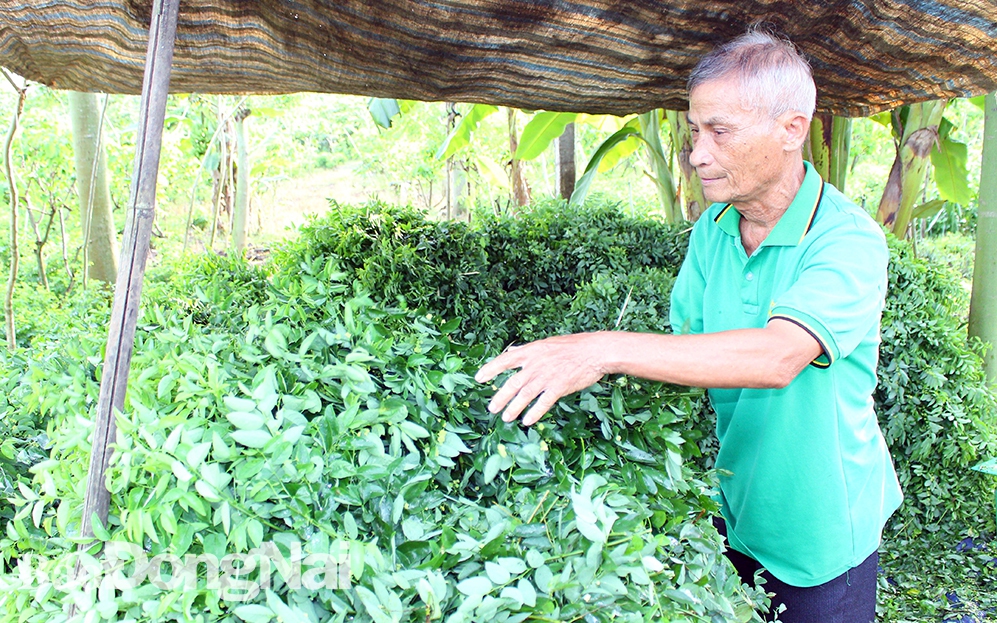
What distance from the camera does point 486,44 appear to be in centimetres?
161

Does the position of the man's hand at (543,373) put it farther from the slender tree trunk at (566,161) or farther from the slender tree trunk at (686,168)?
the slender tree trunk at (566,161)

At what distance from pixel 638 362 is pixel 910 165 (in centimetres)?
350

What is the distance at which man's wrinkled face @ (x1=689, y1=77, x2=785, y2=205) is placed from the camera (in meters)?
1.46

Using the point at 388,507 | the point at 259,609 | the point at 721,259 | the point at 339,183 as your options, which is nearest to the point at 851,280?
the point at 721,259

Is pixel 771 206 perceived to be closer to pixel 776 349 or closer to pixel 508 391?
pixel 776 349

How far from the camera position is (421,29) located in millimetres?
1531

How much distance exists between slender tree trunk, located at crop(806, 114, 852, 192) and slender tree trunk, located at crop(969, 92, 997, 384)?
2.22ft

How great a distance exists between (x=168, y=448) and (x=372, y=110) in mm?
3540

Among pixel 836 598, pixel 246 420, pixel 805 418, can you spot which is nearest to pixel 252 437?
pixel 246 420

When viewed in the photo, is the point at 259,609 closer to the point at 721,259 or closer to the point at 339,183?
the point at 721,259

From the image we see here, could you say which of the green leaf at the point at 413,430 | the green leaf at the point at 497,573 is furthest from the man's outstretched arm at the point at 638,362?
the green leaf at the point at 497,573

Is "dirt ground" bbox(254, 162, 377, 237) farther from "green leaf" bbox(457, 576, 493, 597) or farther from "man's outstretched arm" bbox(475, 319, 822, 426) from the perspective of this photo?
"green leaf" bbox(457, 576, 493, 597)

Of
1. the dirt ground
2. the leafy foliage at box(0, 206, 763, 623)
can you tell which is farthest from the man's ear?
the dirt ground

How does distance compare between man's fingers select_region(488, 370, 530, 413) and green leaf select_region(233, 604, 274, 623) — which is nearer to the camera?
green leaf select_region(233, 604, 274, 623)
